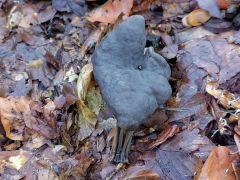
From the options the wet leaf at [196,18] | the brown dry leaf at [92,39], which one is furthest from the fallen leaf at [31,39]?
the wet leaf at [196,18]

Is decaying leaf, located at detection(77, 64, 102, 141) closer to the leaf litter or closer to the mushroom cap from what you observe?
the leaf litter

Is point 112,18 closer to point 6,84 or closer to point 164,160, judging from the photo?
point 6,84

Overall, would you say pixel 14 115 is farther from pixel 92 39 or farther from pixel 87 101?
pixel 92 39

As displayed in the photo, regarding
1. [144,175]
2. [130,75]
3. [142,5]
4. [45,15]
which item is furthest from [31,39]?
[144,175]

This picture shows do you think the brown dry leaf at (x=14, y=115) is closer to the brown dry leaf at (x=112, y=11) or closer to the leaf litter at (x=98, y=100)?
the leaf litter at (x=98, y=100)

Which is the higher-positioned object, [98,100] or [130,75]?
[130,75]

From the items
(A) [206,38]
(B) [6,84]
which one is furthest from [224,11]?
(B) [6,84]
